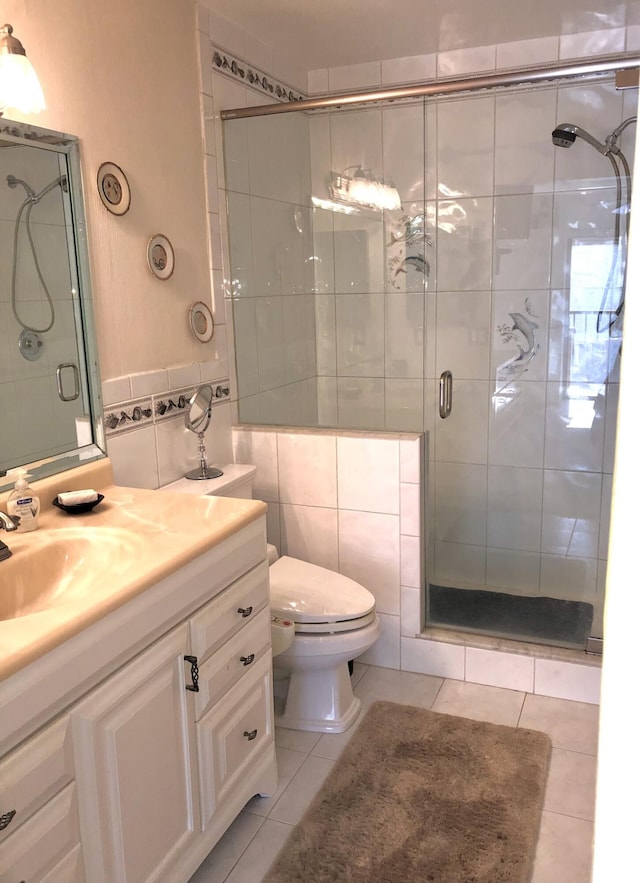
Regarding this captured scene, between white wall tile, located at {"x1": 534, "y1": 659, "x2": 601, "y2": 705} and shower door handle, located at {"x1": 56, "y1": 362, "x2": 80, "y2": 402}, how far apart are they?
1677 millimetres

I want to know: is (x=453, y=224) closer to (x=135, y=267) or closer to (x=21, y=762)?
(x=135, y=267)

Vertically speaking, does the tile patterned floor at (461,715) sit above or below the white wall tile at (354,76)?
below

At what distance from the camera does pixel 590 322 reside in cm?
275

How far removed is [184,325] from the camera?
8.07 ft

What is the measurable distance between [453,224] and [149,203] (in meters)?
1.21

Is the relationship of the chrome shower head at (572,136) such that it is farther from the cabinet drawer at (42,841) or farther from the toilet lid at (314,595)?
the cabinet drawer at (42,841)

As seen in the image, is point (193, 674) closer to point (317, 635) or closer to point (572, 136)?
point (317, 635)

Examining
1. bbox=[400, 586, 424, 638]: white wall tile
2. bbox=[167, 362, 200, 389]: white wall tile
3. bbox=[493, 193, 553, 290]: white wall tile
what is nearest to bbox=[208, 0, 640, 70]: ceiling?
bbox=[493, 193, 553, 290]: white wall tile

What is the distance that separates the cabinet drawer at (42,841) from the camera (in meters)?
1.10

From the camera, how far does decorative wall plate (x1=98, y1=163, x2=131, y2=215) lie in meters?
2.05

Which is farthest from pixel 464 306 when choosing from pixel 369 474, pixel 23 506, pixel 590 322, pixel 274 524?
pixel 23 506

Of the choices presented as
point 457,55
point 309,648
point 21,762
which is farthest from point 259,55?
point 21,762

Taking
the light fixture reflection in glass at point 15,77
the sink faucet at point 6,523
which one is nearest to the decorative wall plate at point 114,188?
the light fixture reflection in glass at point 15,77

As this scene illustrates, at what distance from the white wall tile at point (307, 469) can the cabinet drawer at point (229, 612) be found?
2.74 feet
